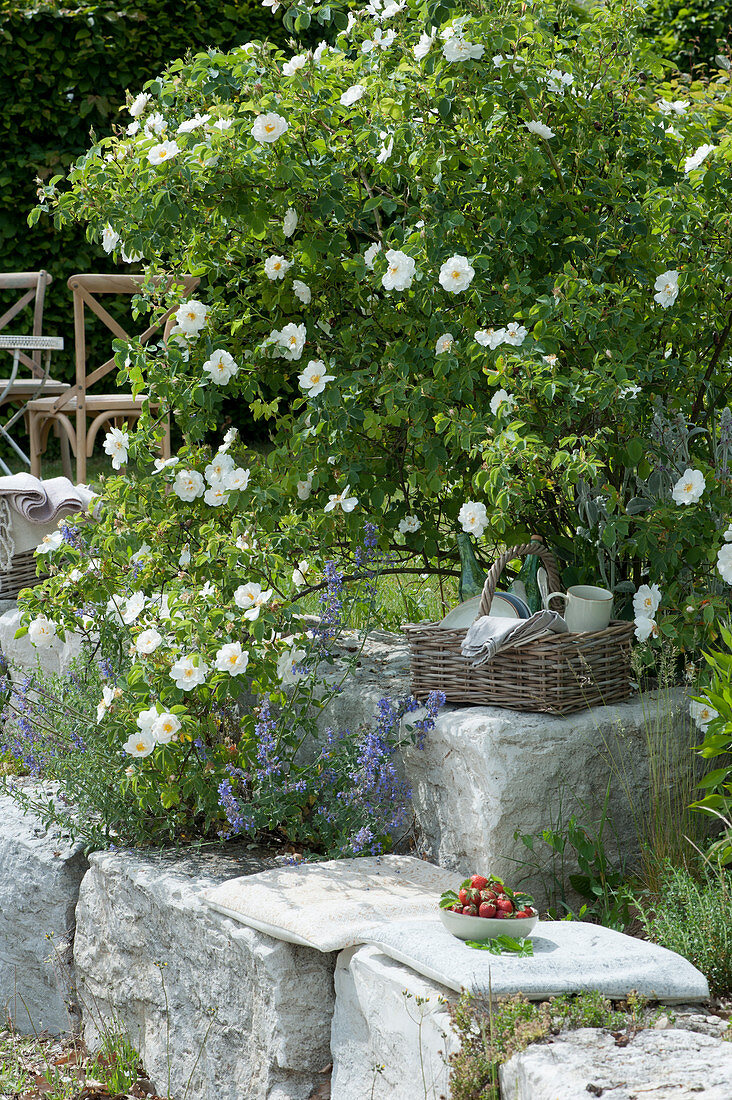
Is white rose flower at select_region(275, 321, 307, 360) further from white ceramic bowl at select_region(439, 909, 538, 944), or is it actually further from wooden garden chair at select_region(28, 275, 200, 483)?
white ceramic bowl at select_region(439, 909, 538, 944)

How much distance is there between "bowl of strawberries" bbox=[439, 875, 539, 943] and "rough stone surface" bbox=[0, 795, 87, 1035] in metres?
1.26

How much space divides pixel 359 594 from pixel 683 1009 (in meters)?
1.27

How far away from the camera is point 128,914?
267cm

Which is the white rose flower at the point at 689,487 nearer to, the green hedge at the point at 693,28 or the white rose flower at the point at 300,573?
the white rose flower at the point at 300,573

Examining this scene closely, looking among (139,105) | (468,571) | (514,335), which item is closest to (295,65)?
(139,105)

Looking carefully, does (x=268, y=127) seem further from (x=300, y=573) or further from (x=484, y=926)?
(x=484, y=926)

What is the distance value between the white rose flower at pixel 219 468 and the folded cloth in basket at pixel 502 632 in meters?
0.75

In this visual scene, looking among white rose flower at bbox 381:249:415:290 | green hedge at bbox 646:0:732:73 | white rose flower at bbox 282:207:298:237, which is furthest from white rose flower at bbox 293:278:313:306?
green hedge at bbox 646:0:732:73

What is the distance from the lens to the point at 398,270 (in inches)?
104

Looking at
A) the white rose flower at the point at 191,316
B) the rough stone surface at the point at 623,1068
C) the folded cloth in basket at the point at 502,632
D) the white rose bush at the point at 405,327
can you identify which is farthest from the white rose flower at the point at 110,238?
the rough stone surface at the point at 623,1068

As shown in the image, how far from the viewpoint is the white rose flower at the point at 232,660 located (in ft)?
8.13

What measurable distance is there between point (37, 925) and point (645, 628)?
5.61 feet

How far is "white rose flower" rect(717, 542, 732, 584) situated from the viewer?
2.53 m

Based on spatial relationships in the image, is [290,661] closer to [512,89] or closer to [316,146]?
[316,146]
